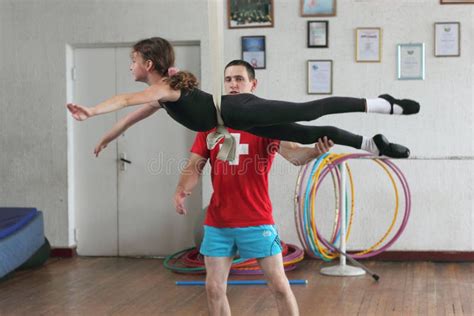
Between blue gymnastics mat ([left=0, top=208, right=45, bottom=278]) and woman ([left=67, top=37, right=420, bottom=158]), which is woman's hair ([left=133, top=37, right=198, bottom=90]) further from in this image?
blue gymnastics mat ([left=0, top=208, right=45, bottom=278])

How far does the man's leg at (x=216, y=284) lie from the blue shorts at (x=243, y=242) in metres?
0.04

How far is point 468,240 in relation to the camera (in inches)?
265

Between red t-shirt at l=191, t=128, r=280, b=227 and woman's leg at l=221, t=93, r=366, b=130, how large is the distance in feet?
1.24

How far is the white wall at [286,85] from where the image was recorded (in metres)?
6.71

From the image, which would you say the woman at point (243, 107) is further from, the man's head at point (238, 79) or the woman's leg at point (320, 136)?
the man's head at point (238, 79)

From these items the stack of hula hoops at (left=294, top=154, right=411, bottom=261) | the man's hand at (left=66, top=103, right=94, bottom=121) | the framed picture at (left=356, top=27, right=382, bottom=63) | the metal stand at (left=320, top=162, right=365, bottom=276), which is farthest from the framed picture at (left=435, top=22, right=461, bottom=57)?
the man's hand at (left=66, top=103, right=94, bottom=121)

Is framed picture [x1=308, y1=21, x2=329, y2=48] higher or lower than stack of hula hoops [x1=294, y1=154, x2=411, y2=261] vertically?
higher

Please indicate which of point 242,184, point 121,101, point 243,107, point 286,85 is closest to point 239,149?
point 242,184

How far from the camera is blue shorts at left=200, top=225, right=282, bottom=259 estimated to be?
11.2ft

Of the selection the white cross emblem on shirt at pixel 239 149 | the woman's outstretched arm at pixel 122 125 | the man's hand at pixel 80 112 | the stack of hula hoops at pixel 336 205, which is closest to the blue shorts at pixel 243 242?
the white cross emblem on shirt at pixel 239 149

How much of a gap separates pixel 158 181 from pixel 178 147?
390mm

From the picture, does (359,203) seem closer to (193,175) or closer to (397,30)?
(397,30)

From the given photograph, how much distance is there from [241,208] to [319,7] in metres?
3.75

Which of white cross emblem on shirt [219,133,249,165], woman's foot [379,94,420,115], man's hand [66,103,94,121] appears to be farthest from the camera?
white cross emblem on shirt [219,133,249,165]
